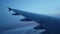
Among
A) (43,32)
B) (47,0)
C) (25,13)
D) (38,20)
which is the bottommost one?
(43,32)

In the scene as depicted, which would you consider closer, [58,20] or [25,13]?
[58,20]

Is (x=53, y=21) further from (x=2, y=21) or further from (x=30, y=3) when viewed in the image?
(x=2, y=21)

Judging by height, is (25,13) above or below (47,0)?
below

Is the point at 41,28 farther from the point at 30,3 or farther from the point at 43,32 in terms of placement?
the point at 30,3

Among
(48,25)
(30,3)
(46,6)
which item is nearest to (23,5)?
(30,3)

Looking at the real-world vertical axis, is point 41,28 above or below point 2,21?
below

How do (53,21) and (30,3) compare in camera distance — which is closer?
(53,21)

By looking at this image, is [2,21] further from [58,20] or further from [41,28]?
[58,20]

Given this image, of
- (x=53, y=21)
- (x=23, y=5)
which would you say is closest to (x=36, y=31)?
(x=53, y=21)

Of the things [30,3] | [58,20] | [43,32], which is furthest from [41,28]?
[30,3]
